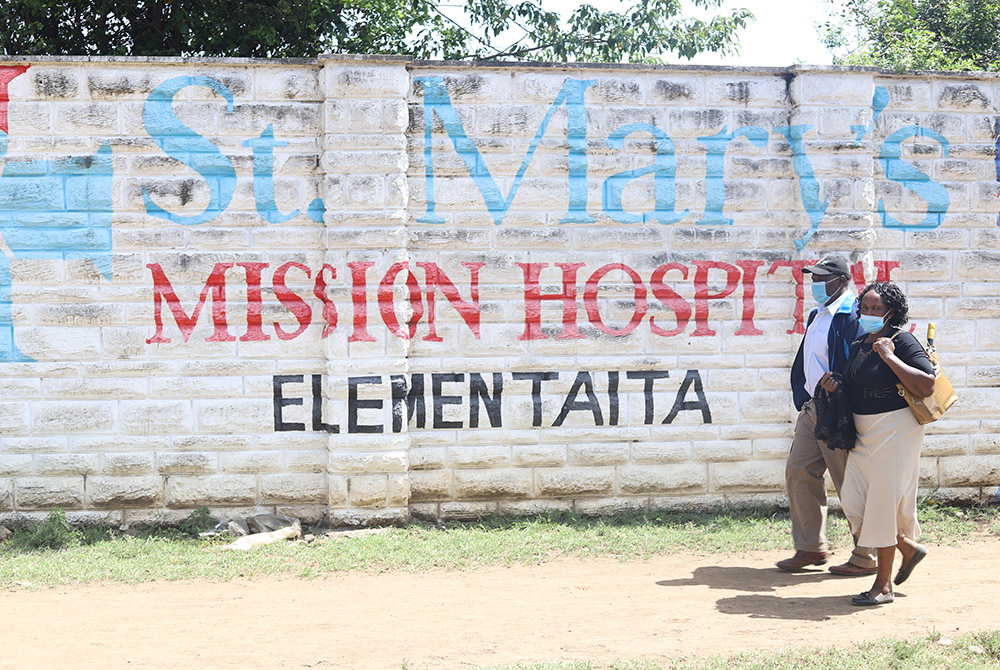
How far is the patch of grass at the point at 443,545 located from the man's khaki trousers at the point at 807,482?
0.67m

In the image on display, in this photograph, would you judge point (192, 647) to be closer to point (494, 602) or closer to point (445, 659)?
point (445, 659)

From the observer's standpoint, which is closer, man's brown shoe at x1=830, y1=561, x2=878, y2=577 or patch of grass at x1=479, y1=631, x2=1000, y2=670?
patch of grass at x1=479, y1=631, x2=1000, y2=670

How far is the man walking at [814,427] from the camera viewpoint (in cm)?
628

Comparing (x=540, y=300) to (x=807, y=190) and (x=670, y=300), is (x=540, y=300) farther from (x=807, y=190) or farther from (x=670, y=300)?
(x=807, y=190)

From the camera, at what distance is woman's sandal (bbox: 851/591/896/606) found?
5.61m

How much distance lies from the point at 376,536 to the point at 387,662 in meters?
2.48

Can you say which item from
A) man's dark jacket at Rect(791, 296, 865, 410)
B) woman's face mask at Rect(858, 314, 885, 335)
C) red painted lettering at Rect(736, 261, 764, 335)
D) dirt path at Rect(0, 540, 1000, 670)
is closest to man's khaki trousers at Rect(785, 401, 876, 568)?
dirt path at Rect(0, 540, 1000, 670)

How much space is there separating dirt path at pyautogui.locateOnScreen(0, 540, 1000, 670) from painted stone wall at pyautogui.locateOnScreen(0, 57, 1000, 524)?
1.29 m

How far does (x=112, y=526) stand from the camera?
293 inches

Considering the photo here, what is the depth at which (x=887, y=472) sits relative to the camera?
→ 5.60 metres

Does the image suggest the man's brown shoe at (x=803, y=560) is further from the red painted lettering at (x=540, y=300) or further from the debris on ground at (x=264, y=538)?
the debris on ground at (x=264, y=538)

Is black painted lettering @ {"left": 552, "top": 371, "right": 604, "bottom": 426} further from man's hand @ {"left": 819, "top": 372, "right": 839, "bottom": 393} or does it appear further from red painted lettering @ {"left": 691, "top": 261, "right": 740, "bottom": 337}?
man's hand @ {"left": 819, "top": 372, "right": 839, "bottom": 393}

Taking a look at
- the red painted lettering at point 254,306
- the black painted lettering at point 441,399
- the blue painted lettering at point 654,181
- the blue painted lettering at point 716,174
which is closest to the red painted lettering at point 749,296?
the blue painted lettering at point 716,174

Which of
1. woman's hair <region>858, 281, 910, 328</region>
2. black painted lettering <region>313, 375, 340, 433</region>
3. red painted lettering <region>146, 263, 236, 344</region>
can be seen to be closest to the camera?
woman's hair <region>858, 281, 910, 328</region>
